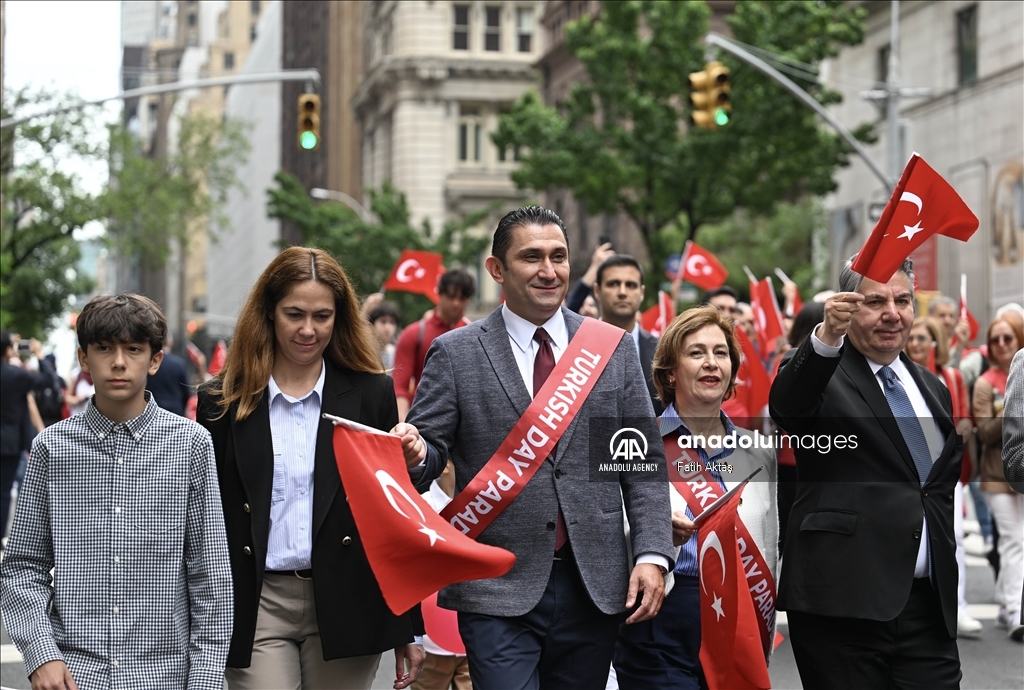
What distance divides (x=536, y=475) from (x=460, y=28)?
201ft

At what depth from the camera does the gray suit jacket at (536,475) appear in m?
4.49

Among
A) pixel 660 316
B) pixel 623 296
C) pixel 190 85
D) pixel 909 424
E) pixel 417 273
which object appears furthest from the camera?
pixel 190 85

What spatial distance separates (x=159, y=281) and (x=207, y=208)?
13216cm

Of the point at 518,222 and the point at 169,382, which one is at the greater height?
the point at 518,222

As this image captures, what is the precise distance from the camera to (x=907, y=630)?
16.2 feet

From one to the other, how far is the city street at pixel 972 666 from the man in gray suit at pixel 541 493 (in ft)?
11.9

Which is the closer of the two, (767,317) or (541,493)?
(541,493)

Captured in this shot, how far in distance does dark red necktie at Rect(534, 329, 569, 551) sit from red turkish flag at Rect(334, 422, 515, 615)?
0.26m

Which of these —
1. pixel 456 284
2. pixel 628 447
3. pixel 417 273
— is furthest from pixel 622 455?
pixel 417 273

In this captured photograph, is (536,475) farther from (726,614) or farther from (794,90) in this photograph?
(794,90)

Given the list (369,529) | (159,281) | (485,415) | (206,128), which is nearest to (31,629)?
(369,529)

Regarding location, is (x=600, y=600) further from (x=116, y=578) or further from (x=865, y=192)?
(x=865, y=192)

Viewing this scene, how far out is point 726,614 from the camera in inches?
204

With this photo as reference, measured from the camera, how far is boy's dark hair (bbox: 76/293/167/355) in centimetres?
436
